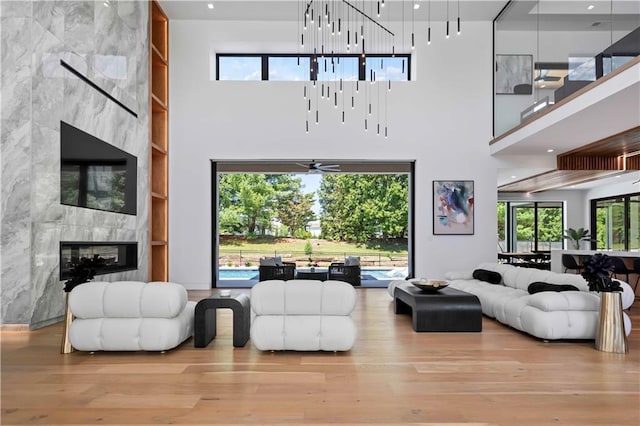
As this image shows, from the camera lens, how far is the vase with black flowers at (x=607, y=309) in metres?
4.09

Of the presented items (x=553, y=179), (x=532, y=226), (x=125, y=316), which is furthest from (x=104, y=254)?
(x=532, y=226)

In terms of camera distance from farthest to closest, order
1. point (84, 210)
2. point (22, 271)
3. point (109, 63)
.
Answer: point (109, 63) < point (84, 210) < point (22, 271)

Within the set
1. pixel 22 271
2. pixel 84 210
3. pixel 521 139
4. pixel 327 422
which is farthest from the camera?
pixel 521 139

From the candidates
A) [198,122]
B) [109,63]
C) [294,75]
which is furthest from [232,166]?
[109,63]

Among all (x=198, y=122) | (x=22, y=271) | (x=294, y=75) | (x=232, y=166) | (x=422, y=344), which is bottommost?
(x=422, y=344)

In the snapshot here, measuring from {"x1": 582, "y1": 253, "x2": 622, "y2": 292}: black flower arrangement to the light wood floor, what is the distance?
0.61m

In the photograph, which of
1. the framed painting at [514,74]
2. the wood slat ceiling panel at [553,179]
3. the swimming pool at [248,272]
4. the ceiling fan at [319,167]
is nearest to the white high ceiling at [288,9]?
the framed painting at [514,74]

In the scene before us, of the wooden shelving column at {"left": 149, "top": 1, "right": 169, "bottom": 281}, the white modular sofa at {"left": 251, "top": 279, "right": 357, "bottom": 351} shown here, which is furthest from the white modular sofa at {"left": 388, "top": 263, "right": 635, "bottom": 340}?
the wooden shelving column at {"left": 149, "top": 1, "right": 169, "bottom": 281}

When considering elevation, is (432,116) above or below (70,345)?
above

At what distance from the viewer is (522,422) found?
8.32 ft

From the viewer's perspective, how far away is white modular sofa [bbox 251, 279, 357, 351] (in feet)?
12.9

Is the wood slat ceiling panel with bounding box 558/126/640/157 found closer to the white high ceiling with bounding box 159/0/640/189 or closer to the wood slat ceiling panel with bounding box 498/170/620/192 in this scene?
the white high ceiling with bounding box 159/0/640/189

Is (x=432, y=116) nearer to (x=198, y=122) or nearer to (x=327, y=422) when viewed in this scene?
(x=198, y=122)

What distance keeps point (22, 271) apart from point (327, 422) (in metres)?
4.32
